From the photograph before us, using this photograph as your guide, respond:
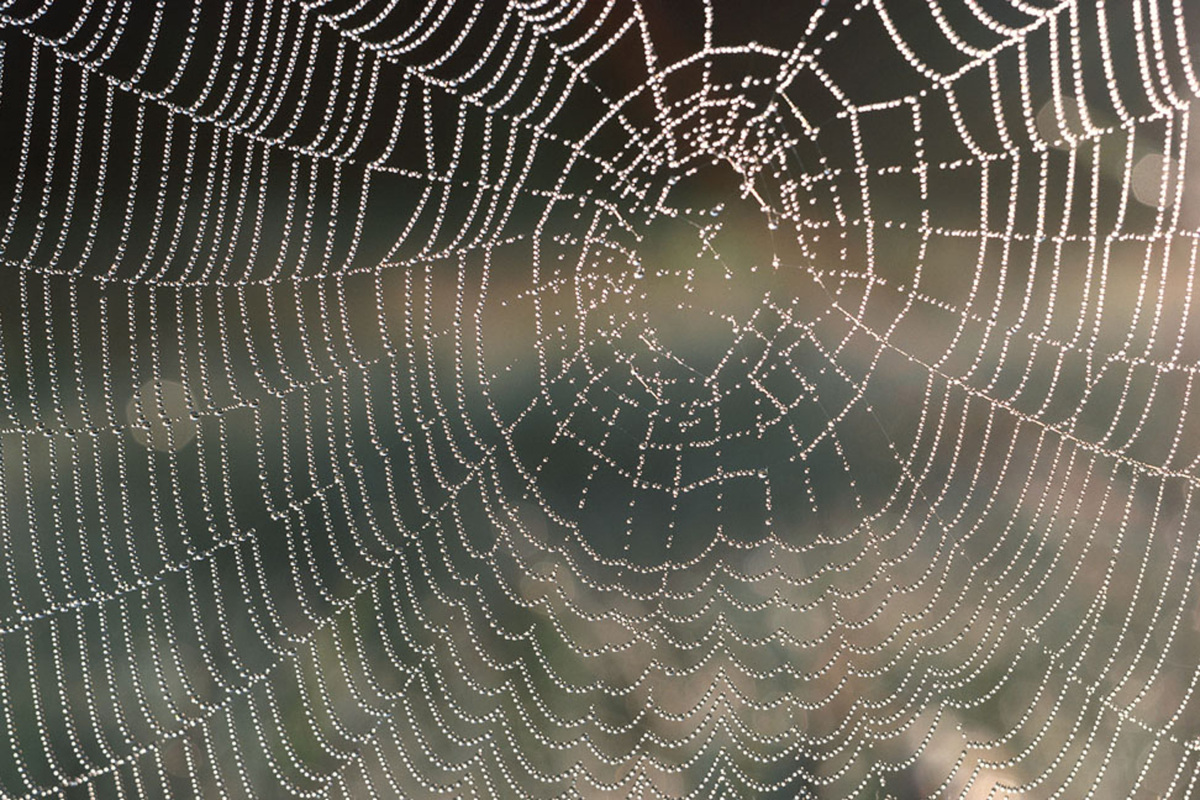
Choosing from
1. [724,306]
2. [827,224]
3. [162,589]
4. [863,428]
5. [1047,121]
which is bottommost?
[162,589]

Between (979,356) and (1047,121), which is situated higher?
(1047,121)

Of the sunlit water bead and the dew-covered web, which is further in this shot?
the dew-covered web

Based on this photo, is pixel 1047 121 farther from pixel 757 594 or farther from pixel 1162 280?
pixel 757 594

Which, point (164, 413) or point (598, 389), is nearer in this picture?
point (164, 413)

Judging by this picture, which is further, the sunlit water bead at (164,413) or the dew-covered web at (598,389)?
the dew-covered web at (598,389)

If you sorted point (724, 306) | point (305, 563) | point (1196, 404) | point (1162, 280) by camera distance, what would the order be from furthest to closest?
point (305, 563)
point (1196, 404)
point (724, 306)
point (1162, 280)

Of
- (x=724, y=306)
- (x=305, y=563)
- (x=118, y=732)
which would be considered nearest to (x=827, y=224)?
(x=724, y=306)

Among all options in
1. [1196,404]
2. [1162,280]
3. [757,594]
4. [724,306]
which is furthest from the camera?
[757,594]

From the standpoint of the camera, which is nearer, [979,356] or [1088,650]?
[979,356]
